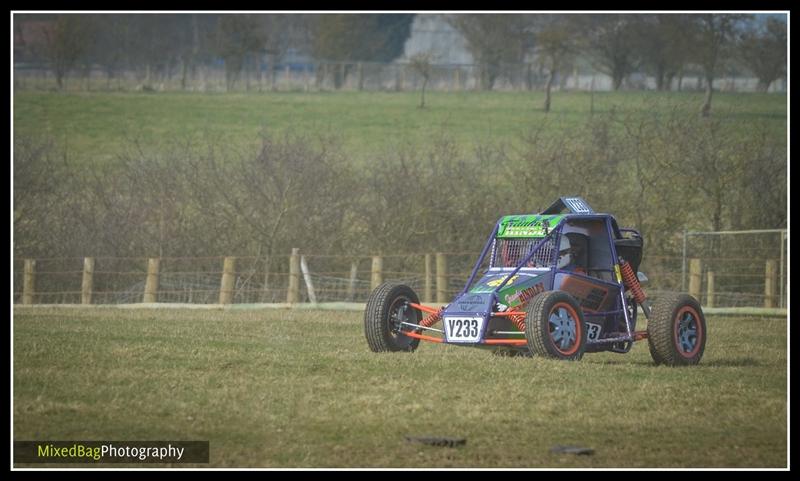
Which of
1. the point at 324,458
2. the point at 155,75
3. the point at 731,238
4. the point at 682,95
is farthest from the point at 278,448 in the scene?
the point at 155,75

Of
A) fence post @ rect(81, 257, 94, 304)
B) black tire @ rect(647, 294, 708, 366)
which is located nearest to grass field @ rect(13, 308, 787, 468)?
black tire @ rect(647, 294, 708, 366)

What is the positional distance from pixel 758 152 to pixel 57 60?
99.8 ft

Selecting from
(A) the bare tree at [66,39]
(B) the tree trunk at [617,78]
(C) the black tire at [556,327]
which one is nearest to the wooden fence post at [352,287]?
(C) the black tire at [556,327]

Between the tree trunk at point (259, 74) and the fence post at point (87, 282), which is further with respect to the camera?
the tree trunk at point (259, 74)

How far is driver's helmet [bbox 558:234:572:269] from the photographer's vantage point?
15414mm

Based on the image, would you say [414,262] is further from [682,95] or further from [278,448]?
[278,448]

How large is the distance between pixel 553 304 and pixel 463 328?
113cm

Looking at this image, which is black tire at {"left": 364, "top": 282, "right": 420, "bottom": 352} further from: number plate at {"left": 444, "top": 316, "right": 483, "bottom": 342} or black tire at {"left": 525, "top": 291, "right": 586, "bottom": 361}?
black tire at {"left": 525, "top": 291, "right": 586, "bottom": 361}

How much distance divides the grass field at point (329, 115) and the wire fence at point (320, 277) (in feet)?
26.1

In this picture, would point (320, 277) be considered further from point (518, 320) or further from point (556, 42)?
point (556, 42)

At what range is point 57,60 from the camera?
53.9 m

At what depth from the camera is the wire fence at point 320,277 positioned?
1196 inches

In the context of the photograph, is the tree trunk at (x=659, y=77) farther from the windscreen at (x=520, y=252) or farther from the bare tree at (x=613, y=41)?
the windscreen at (x=520, y=252)

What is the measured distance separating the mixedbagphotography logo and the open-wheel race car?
16.6 feet
